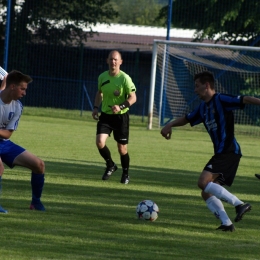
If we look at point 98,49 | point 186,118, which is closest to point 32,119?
point 98,49

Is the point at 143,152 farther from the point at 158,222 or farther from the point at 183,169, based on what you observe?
the point at 158,222

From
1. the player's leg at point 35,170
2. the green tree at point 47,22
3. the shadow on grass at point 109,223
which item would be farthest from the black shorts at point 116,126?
the green tree at point 47,22

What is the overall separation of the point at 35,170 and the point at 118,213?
3.42ft

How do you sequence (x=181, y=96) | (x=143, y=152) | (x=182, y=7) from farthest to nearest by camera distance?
(x=182, y=7)
(x=181, y=96)
(x=143, y=152)

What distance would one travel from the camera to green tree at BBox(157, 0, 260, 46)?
30.3m

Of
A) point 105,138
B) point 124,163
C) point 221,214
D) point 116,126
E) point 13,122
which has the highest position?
point 13,122

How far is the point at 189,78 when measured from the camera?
25984 millimetres

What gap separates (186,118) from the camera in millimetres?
8680

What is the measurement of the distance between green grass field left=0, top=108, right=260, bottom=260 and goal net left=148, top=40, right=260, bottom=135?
7733mm

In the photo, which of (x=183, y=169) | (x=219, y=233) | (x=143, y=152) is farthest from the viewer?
(x=143, y=152)

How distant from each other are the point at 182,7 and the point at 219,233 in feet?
77.7

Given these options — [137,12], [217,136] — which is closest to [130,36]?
[217,136]

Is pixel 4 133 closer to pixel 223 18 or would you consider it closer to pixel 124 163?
pixel 124 163

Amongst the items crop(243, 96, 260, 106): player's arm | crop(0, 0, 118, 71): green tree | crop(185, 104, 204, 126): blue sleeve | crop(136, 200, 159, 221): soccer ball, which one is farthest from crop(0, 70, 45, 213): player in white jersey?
crop(0, 0, 118, 71): green tree
